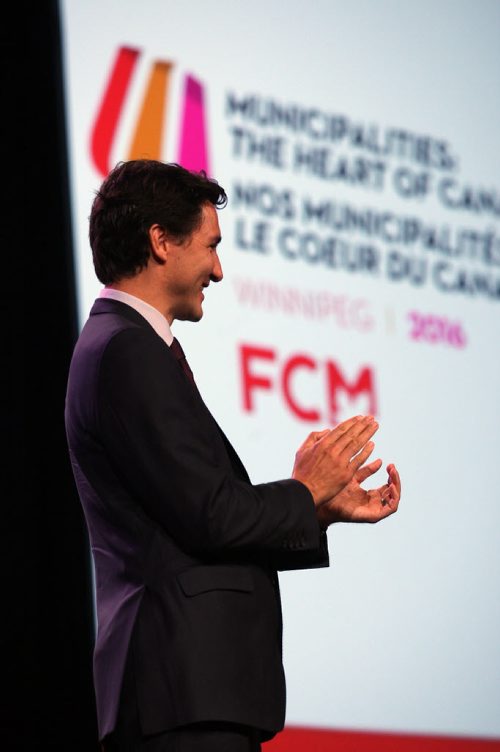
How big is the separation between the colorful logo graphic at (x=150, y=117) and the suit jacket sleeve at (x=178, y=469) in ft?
4.78

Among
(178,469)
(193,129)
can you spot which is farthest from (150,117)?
(178,469)

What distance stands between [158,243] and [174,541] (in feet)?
1.33

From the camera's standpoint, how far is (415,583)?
324 cm

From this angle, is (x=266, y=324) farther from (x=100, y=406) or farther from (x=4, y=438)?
(x=100, y=406)

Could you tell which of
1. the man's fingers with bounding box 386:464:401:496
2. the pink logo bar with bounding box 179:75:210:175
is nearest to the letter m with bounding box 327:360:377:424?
the pink logo bar with bounding box 179:75:210:175

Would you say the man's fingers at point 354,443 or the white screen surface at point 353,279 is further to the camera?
the white screen surface at point 353,279

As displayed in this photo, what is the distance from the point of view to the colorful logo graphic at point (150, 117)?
2.95m

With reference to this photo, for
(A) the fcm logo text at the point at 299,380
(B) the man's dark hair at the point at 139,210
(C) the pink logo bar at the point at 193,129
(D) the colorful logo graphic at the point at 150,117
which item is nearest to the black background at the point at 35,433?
(D) the colorful logo graphic at the point at 150,117

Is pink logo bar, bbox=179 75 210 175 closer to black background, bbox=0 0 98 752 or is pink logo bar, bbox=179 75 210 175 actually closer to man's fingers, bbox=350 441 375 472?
black background, bbox=0 0 98 752

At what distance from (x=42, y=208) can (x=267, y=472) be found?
2.91ft

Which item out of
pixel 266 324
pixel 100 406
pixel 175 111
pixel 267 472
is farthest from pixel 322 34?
pixel 100 406

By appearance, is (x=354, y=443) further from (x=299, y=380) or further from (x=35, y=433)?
(x=35, y=433)

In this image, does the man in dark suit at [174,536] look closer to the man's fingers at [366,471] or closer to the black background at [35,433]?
the man's fingers at [366,471]

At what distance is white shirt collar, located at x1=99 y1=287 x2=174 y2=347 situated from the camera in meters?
1.65
